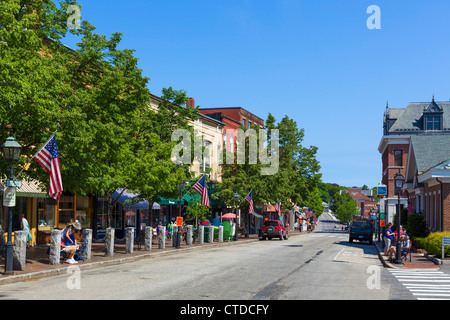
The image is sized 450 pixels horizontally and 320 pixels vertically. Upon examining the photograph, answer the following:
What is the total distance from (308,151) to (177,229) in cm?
3824

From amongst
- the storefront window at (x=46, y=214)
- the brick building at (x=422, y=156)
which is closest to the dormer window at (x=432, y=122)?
the brick building at (x=422, y=156)

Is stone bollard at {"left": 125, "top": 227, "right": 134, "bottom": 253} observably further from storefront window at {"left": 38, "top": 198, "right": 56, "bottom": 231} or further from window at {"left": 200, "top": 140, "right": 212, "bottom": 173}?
window at {"left": 200, "top": 140, "right": 212, "bottom": 173}

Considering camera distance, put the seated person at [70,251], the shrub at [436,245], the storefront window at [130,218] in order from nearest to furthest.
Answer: the seated person at [70,251] < the shrub at [436,245] < the storefront window at [130,218]

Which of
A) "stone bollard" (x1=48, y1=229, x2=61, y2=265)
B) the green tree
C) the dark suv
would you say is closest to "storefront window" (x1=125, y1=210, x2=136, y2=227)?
the green tree

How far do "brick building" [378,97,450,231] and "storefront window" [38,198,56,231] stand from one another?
69.9 ft

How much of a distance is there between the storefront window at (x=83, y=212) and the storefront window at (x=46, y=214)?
8.52ft

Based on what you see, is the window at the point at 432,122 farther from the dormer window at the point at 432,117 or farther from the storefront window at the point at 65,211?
the storefront window at the point at 65,211

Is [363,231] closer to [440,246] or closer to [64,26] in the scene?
[440,246]

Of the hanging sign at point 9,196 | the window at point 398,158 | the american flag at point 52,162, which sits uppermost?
the window at point 398,158

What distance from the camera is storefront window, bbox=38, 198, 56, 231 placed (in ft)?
88.2

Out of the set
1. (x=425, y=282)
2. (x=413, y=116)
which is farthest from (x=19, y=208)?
(x=413, y=116)

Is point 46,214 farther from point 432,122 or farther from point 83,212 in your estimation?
point 432,122

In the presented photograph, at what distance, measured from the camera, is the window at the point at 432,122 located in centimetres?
6788

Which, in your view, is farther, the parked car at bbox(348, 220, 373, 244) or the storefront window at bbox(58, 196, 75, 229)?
the parked car at bbox(348, 220, 373, 244)
